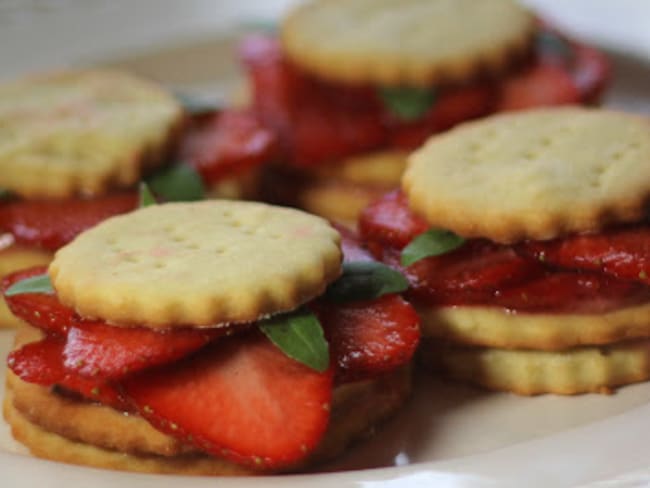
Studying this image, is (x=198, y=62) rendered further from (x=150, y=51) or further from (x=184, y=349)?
(x=184, y=349)

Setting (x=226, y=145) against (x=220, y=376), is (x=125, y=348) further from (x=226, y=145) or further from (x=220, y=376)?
(x=226, y=145)

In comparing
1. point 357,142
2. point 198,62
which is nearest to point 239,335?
point 357,142

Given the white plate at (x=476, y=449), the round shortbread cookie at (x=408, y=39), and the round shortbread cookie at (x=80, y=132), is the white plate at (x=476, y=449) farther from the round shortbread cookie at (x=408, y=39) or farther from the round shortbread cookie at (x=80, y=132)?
the round shortbread cookie at (x=408, y=39)

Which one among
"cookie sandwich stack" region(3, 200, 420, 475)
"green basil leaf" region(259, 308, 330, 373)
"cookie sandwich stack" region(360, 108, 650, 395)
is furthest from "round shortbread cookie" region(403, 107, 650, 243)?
"green basil leaf" region(259, 308, 330, 373)

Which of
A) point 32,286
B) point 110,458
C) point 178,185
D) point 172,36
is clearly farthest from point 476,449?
point 172,36

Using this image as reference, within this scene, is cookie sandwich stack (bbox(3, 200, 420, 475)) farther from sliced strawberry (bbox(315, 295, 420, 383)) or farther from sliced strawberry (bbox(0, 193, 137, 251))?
sliced strawberry (bbox(0, 193, 137, 251))
